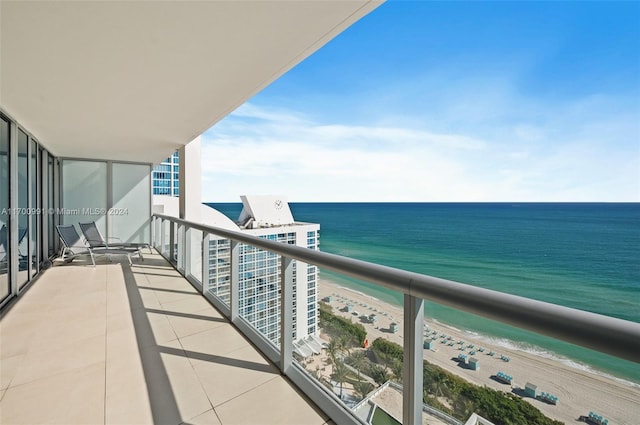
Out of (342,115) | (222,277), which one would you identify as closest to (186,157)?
(222,277)

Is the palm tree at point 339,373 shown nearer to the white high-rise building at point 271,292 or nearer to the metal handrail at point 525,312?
the white high-rise building at point 271,292

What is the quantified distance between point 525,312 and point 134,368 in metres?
2.64

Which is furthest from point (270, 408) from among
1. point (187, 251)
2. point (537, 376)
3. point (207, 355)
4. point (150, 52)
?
point (187, 251)

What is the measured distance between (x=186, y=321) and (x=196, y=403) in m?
1.43

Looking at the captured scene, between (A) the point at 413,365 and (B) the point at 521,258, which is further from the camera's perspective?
(B) the point at 521,258

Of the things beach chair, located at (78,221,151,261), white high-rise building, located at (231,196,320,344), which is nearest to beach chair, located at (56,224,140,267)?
beach chair, located at (78,221,151,261)

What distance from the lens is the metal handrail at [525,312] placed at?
69 cm

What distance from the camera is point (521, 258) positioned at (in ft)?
88.1

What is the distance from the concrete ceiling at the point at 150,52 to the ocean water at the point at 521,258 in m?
1.72

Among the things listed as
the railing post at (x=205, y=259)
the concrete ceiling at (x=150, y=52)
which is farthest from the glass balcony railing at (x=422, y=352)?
the railing post at (x=205, y=259)

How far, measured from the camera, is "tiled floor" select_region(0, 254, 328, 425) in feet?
5.94

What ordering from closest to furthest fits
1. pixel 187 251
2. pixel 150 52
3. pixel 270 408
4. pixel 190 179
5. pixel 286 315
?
pixel 270 408 < pixel 286 315 < pixel 150 52 < pixel 187 251 < pixel 190 179

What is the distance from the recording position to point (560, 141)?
33125 mm

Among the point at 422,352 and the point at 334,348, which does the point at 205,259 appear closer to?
the point at 334,348
